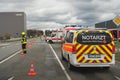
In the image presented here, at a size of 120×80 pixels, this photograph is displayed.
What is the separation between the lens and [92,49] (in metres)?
13.9

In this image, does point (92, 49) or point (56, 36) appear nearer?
point (92, 49)

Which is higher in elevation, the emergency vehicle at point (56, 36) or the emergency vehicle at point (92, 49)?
the emergency vehicle at point (92, 49)

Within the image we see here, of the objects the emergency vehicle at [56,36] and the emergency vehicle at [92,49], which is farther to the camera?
the emergency vehicle at [56,36]

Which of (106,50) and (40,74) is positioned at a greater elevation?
(106,50)

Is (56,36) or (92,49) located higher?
(92,49)

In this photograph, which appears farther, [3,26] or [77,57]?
[3,26]

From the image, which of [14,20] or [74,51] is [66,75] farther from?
[14,20]

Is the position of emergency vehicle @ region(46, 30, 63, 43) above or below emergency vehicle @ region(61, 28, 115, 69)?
below

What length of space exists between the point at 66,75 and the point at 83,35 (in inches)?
87.2

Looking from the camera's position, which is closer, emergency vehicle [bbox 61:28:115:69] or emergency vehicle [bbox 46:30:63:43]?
emergency vehicle [bbox 61:28:115:69]

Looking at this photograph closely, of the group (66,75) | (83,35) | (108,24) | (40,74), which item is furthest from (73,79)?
(108,24)

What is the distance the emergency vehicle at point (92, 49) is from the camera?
13.9 m

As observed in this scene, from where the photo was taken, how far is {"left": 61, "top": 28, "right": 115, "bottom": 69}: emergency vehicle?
13859mm

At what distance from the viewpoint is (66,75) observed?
1289cm
